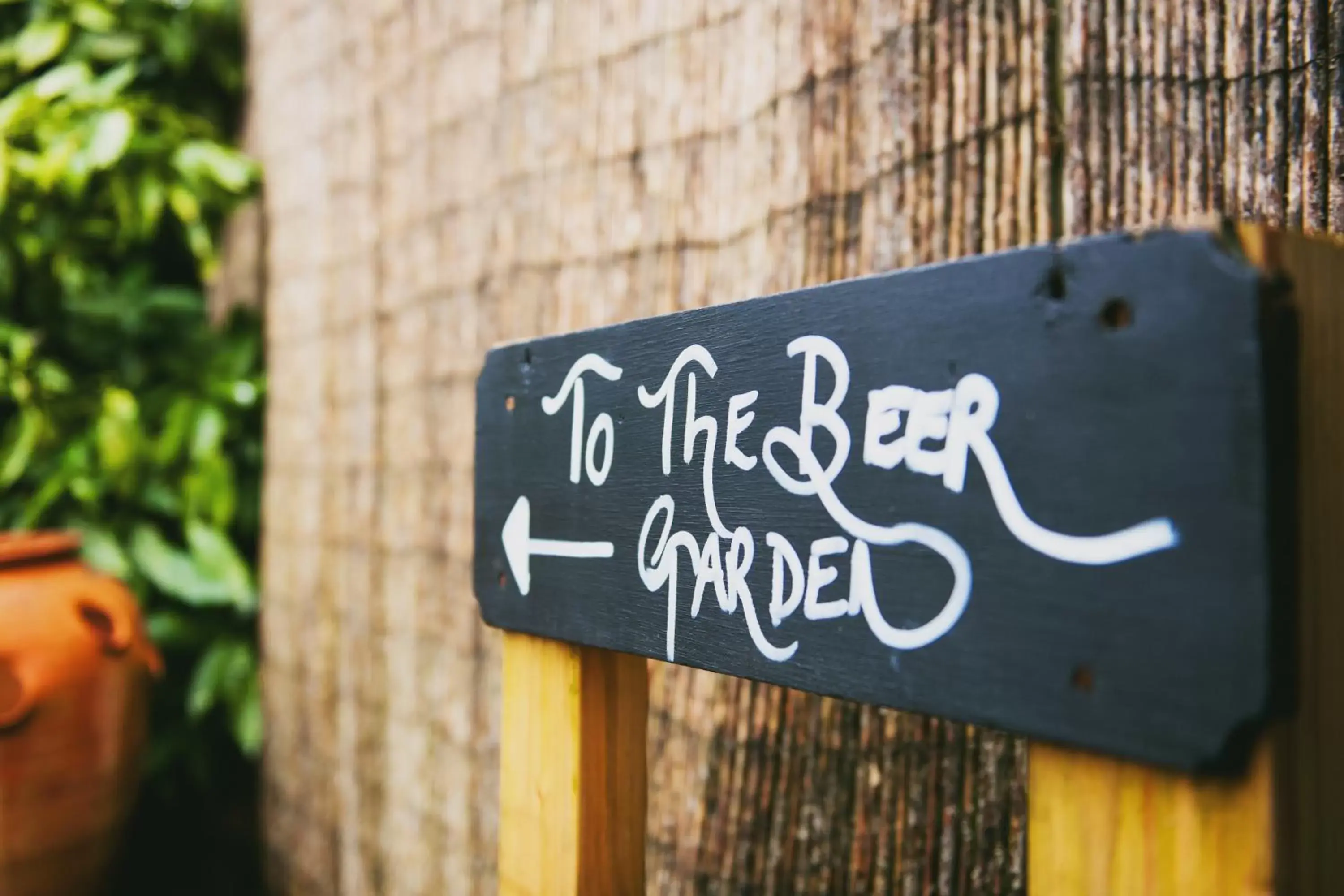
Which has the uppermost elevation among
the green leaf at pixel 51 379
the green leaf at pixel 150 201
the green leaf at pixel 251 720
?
the green leaf at pixel 150 201

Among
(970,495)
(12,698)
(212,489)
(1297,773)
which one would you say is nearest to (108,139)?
(212,489)

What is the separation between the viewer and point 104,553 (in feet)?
7.89

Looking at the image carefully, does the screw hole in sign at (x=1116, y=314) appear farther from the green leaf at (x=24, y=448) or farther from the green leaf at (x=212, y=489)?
the green leaf at (x=24, y=448)

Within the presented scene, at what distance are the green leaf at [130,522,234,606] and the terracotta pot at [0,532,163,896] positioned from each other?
0.37m

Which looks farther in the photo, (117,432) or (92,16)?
(92,16)

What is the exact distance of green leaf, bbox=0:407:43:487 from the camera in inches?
95.1

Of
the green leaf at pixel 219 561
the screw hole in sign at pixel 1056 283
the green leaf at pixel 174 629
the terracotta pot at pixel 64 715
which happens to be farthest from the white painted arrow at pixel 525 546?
the green leaf at pixel 174 629

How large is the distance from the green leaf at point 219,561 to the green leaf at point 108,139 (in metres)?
0.97

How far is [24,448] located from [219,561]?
1.99 ft

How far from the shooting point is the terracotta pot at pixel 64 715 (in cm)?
176

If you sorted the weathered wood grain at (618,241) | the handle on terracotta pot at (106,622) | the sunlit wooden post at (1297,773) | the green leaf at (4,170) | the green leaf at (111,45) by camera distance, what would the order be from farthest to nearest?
the green leaf at (111,45)
the green leaf at (4,170)
the handle on terracotta pot at (106,622)
the weathered wood grain at (618,241)
the sunlit wooden post at (1297,773)

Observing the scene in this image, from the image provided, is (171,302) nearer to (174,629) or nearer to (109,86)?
(109,86)

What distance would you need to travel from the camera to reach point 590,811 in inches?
33.6

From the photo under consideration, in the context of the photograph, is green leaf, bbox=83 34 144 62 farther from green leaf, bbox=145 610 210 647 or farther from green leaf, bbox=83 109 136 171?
green leaf, bbox=145 610 210 647
